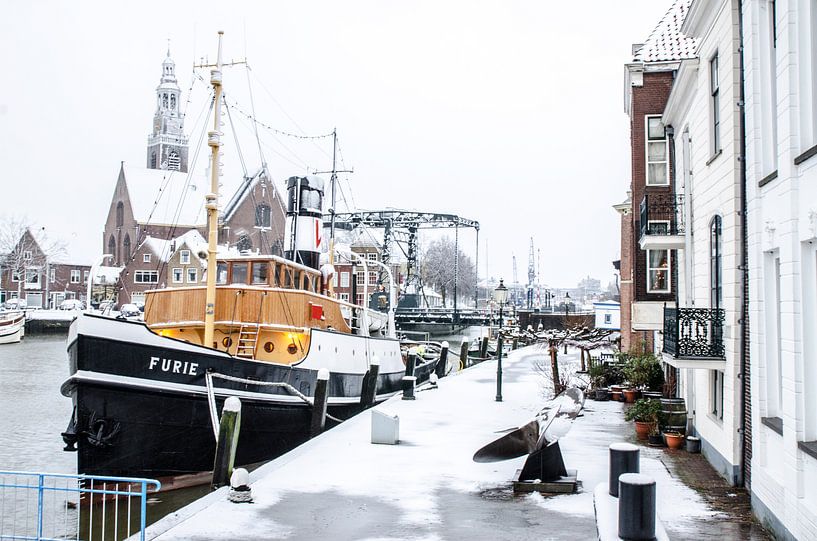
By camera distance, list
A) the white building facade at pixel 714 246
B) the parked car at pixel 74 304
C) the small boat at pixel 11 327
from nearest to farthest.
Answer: the white building facade at pixel 714 246, the parked car at pixel 74 304, the small boat at pixel 11 327

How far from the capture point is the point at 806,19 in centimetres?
733

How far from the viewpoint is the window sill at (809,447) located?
22.0 feet

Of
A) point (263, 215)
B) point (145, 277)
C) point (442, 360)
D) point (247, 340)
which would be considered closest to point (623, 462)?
point (247, 340)

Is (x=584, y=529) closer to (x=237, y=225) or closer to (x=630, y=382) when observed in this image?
(x=630, y=382)

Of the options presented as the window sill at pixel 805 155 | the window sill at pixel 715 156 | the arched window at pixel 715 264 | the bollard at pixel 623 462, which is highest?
the window sill at pixel 715 156

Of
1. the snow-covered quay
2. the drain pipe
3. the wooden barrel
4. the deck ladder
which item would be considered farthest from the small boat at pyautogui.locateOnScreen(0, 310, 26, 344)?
the drain pipe

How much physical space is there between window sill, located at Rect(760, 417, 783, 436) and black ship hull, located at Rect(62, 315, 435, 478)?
32.5ft

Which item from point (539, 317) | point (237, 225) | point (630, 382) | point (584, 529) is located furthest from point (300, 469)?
point (237, 225)

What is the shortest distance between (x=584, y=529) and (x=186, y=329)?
11.7 meters

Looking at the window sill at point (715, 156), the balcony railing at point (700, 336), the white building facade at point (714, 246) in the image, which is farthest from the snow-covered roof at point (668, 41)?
the balcony railing at point (700, 336)

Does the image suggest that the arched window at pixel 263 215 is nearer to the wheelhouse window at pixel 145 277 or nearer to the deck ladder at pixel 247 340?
the wheelhouse window at pixel 145 277

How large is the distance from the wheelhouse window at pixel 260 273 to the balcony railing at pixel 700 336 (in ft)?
32.8

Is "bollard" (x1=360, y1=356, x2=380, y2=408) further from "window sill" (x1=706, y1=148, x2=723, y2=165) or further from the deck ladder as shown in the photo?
"window sill" (x1=706, y1=148, x2=723, y2=165)

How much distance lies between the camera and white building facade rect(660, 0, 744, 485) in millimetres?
10219
